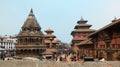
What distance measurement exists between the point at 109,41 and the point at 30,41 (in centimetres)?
2752

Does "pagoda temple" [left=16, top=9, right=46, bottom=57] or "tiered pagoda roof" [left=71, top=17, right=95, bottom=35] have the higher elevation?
"tiered pagoda roof" [left=71, top=17, right=95, bottom=35]

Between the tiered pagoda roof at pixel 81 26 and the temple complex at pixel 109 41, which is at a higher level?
the tiered pagoda roof at pixel 81 26

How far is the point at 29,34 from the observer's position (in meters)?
49.7

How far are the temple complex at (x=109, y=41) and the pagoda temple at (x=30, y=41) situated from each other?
2260 centimetres

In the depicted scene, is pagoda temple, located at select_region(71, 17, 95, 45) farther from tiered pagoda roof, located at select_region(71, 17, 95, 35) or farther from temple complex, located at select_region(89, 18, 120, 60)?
temple complex, located at select_region(89, 18, 120, 60)

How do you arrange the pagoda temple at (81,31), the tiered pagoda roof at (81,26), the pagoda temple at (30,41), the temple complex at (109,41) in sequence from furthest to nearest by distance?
the tiered pagoda roof at (81,26) < the pagoda temple at (81,31) < the pagoda temple at (30,41) < the temple complex at (109,41)

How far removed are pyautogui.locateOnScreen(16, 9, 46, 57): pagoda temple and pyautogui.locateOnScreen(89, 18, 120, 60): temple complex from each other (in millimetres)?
22597

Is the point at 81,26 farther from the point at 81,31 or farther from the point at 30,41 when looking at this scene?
the point at 30,41

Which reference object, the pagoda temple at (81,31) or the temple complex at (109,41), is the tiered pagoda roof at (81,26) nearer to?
the pagoda temple at (81,31)

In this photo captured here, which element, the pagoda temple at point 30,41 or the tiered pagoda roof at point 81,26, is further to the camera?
the tiered pagoda roof at point 81,26

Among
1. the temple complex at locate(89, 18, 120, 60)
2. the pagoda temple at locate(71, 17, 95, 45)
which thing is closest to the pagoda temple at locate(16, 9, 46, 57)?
the pagoda temple at locate(71, 17, 95, 45)

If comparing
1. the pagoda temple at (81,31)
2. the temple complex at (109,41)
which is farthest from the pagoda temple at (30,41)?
the temple complex at (109,41)

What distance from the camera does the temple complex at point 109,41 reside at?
21.4 m

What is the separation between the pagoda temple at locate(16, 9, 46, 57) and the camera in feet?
162
